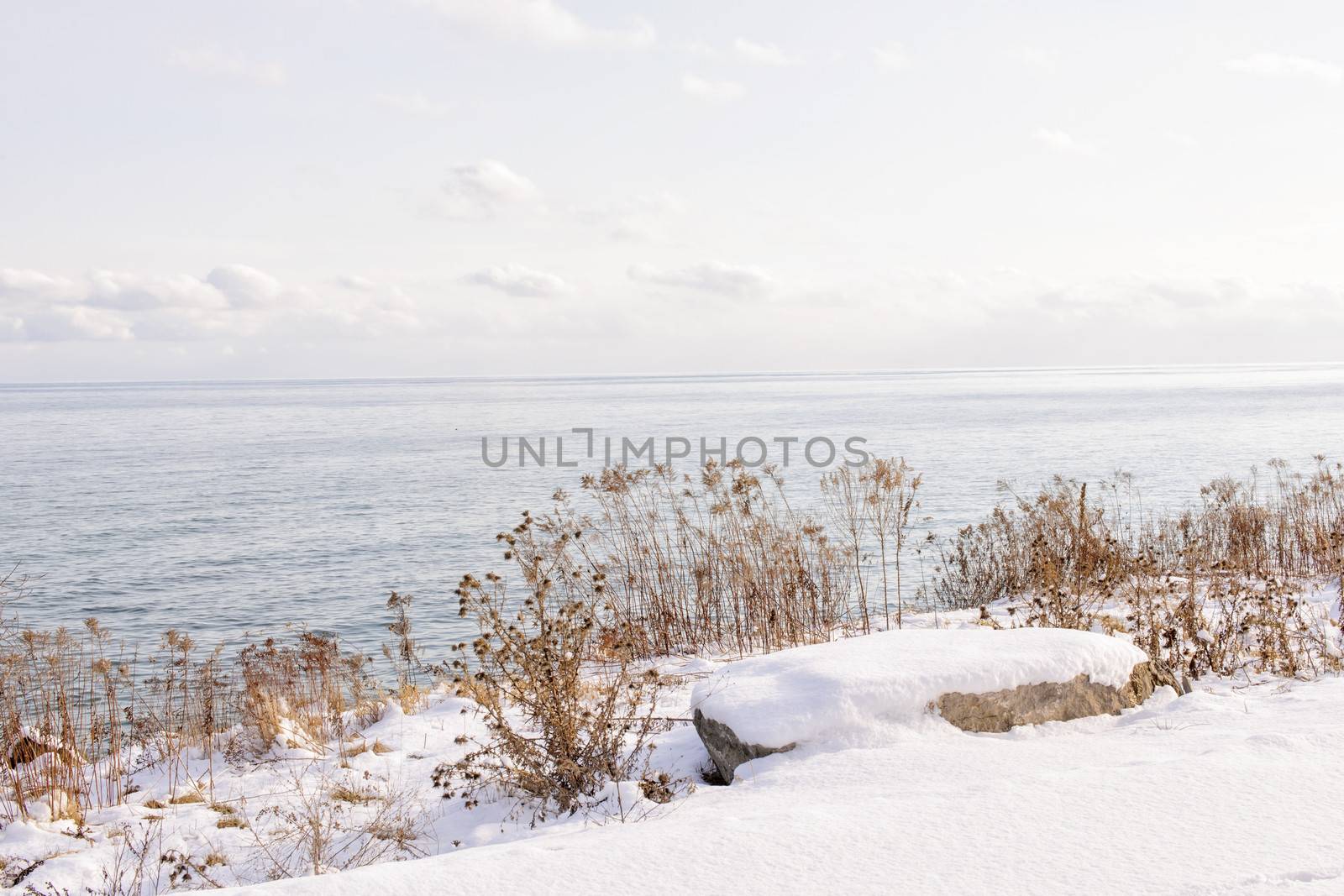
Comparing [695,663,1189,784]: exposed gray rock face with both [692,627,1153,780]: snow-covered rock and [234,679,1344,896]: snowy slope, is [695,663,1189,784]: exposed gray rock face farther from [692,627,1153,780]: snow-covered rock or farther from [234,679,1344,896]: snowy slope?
[234,679,1344,896]: snowy slope

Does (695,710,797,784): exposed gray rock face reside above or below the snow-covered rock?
below

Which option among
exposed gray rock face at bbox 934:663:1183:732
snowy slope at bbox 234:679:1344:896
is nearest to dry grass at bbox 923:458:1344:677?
exposed gray rock face at bbox 934:663:1183:732

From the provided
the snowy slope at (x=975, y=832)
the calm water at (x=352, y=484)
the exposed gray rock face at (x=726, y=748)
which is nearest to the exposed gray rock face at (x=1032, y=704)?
the snowy slope at (x=975, y=832)

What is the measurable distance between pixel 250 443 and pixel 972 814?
47693 mm

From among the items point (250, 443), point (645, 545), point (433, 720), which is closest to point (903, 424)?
point (250, 443)

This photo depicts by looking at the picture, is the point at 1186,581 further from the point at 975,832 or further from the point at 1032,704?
the point at 975,832

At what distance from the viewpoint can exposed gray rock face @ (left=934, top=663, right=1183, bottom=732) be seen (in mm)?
5164

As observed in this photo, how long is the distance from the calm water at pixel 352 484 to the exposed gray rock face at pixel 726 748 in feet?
25.3

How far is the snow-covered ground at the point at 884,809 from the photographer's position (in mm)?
3205

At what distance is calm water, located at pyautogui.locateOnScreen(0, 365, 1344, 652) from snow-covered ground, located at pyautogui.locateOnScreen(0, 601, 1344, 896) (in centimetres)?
710

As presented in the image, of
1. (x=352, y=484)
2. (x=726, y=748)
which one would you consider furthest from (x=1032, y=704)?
(x=352, y=484)

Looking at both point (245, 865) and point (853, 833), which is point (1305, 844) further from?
point (245, 865)

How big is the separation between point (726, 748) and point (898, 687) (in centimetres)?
100

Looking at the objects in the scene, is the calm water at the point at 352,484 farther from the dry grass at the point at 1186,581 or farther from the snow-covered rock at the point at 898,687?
the snow-covered rock at the point at 898,687
